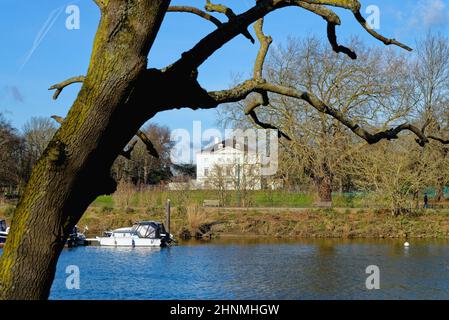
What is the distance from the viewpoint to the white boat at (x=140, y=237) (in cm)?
3164

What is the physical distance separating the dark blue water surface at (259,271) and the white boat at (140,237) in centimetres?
94

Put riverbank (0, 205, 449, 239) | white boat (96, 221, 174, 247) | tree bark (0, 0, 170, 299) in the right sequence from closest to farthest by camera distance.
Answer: tree bark (0, 0, 170, 299) < white boat (96, 221, 174, 247) < riverbank (0, 205, 449, 239)

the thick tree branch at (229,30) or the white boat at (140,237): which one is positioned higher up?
the thick tree branch at (229,30)

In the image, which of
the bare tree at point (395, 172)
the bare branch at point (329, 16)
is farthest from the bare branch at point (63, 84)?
the bare tree at point (395, 172)

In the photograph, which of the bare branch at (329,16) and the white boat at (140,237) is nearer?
the bare branch at (329,16)

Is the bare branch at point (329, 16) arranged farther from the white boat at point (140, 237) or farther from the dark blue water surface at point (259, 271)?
the white boat at point (140, 237)

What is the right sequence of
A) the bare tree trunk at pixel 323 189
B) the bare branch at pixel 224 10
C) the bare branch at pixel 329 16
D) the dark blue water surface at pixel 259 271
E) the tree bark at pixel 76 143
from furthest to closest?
1. the bare tree trunk at pixel 323 189
2. the dark blue water surface at pixel 259 271
3. the bare branch at pixel 224 10
4. the bare branch at pixel 329 16
5. the tree bark at pixel 76 143

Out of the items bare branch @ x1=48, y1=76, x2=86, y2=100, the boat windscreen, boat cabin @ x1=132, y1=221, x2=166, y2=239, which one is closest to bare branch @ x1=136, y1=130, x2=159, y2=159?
bare branch @ x1=48, y1=76, x2=86, y2=100

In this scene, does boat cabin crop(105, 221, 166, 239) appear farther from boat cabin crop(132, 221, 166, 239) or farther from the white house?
the white house

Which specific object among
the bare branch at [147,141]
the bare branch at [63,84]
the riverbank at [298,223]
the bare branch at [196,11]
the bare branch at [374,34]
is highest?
the bare branch at [196,11]

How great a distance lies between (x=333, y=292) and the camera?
1878 centimetres

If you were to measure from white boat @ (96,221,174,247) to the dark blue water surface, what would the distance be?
0.94 meters

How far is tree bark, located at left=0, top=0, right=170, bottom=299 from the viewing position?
345cm

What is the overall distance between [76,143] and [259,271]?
1960 centimetres
